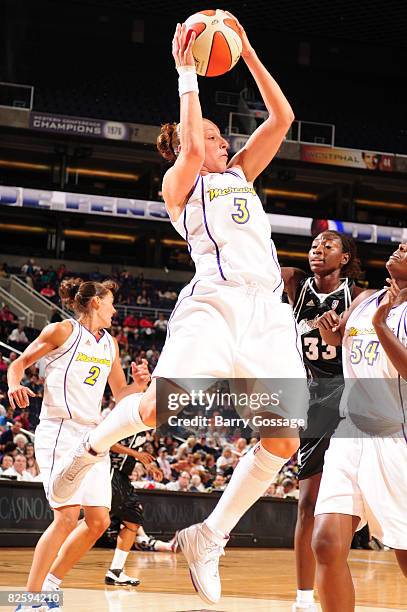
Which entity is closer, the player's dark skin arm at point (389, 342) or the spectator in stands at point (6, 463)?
the player's dark skin arm at point (389, 342)

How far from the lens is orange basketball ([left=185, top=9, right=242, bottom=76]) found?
4.00 meters

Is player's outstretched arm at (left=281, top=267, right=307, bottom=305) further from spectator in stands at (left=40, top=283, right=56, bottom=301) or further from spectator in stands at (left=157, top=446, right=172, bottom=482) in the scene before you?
spectator in stands at (left=40, top=283, right=56, bottom=301)

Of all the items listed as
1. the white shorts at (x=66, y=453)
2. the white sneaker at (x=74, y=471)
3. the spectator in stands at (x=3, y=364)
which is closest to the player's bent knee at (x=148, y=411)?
the white sneaker at (x=74, y=471)

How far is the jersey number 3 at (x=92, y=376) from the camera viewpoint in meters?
5.71

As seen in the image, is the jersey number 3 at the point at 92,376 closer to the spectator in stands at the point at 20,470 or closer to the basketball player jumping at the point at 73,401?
the basketball player jumping at the point at 73,401

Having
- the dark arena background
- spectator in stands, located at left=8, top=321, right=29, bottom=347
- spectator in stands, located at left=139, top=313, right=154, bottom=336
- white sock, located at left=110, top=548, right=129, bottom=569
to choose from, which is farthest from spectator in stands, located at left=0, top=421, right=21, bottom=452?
spectator in stands, located at left=139, top=313, right=154, bottom=336

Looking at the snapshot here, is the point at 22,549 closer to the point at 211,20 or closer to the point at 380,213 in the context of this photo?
the point at 211,20

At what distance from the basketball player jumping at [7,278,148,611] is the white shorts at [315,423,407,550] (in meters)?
1.53

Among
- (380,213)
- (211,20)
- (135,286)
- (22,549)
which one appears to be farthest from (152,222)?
(211,20)

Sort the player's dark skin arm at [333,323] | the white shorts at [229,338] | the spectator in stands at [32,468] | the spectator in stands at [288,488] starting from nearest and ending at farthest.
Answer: the white shorts at [229,338]
the player's dark skin arm at [333,323]
the spectator in stands at [32,468]
the spectator in stands at [288,488]

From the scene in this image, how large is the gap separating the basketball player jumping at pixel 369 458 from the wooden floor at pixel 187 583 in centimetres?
197

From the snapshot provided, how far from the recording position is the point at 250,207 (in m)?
3.96

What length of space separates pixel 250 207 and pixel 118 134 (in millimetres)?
23200

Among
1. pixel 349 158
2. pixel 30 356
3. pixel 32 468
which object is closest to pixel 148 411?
pixel 30 356
